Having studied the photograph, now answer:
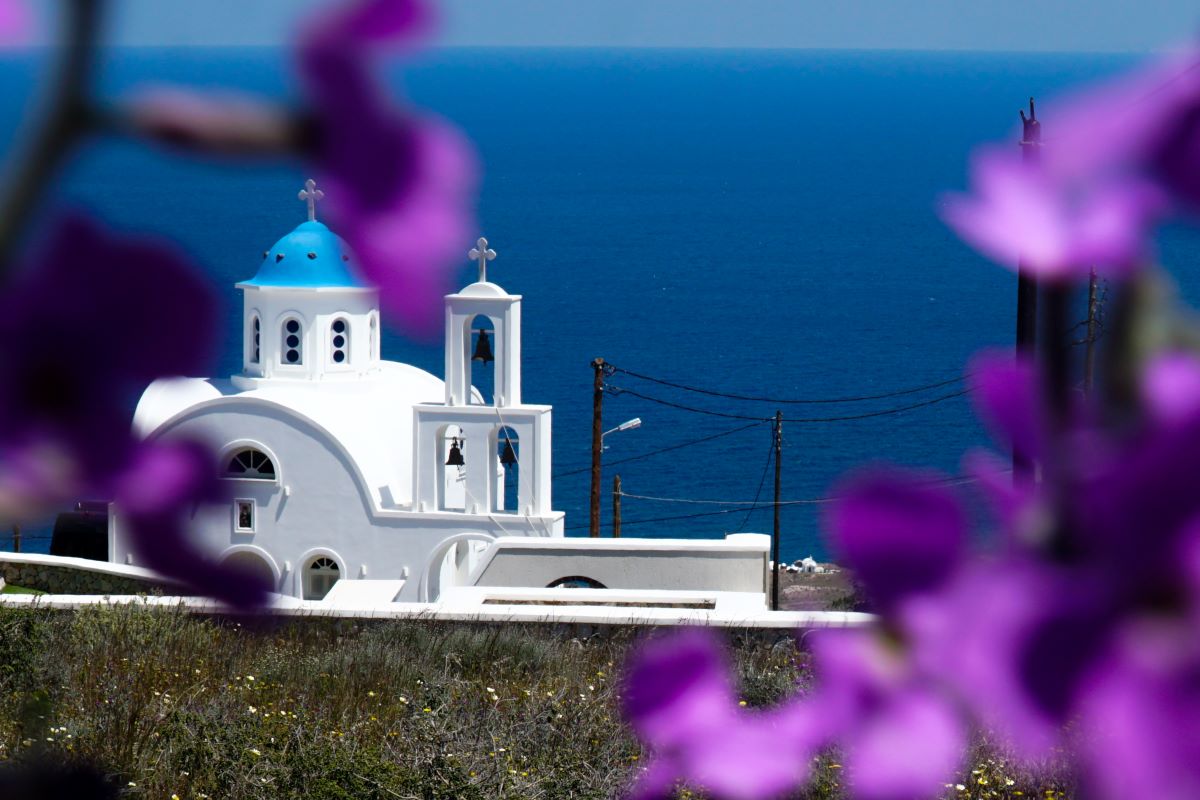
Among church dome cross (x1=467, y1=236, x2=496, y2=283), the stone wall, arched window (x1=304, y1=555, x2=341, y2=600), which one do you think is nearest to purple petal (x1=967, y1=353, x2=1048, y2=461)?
the stone wall

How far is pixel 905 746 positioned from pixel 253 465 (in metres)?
24.6

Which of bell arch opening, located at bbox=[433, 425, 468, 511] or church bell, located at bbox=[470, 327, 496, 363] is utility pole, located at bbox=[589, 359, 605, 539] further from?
church bell, located at bbox=[470, 327, 496, 363]

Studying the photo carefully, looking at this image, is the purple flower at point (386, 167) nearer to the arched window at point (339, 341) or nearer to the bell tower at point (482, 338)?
the bell tower at point (482, 338)

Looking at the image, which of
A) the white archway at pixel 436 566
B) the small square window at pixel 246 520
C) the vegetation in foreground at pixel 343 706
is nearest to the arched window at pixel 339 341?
the small square window at pixel 246 520

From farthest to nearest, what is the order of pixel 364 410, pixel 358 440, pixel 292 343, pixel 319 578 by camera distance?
1. pixel 292 343
2. pixel 319 578
3. pixel 364 410
4. pixel 358 440

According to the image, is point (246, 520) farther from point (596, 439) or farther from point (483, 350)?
point (596, 439)

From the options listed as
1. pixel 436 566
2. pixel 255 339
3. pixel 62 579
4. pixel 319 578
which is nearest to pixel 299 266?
pixel 255 339

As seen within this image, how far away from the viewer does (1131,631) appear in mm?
334

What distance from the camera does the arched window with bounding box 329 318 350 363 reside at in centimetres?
2411

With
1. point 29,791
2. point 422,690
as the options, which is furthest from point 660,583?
point 29,791

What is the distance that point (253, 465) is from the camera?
79.7 ft

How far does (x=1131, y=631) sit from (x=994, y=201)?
0.10 m

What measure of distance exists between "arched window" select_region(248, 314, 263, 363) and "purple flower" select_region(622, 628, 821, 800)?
961 inches

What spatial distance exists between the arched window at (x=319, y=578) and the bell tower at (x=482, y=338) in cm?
380
